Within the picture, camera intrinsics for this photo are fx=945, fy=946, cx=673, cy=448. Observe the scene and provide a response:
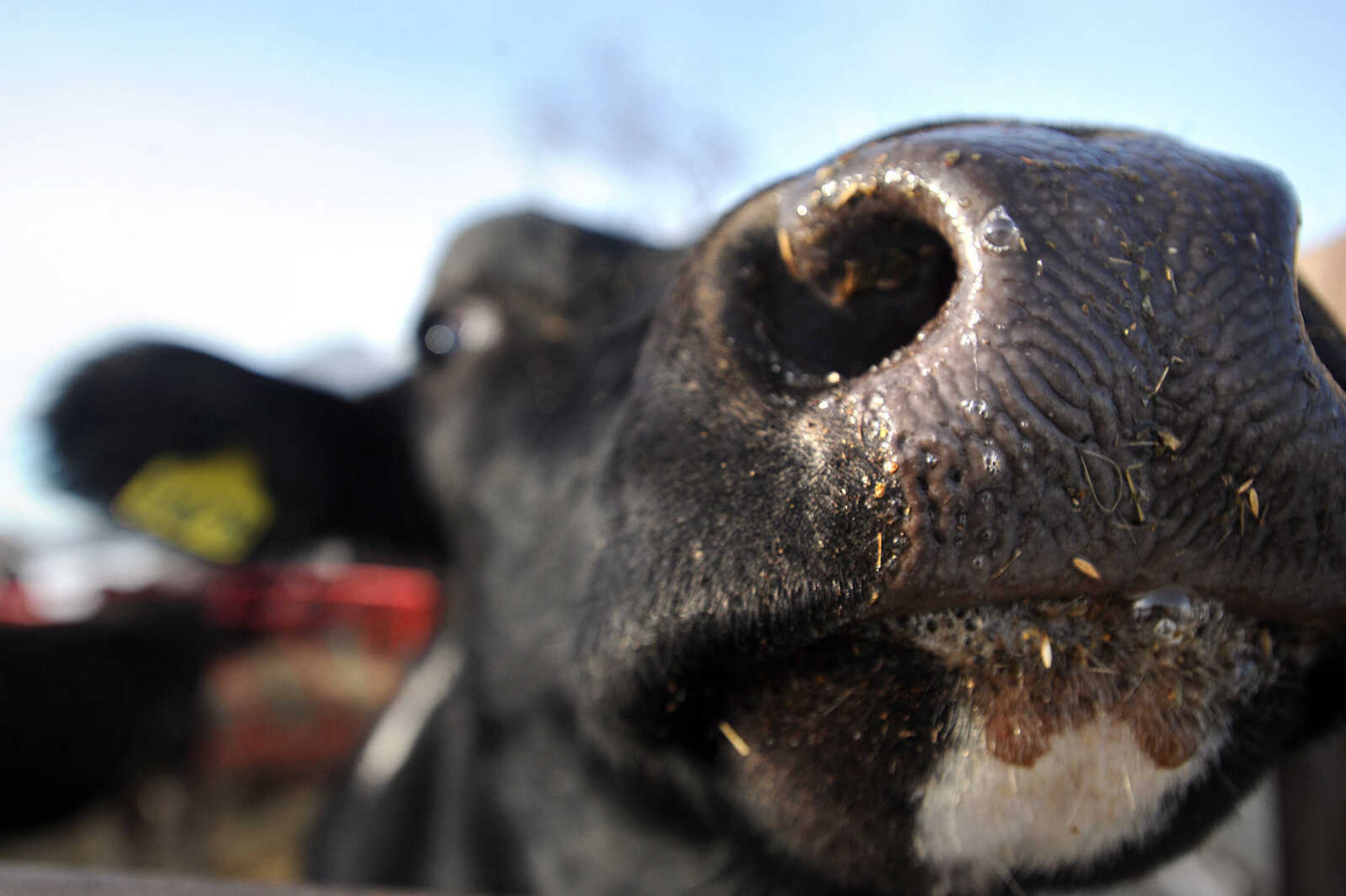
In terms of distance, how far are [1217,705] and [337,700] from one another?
4941mm

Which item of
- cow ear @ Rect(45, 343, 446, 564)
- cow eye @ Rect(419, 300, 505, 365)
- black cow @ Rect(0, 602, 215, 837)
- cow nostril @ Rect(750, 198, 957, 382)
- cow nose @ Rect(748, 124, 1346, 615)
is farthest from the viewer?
black cow @ Rect(0, 602, 215, 837)

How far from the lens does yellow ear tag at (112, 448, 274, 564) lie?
2715 mm

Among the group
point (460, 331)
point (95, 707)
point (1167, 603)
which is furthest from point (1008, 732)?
point (95, 707)

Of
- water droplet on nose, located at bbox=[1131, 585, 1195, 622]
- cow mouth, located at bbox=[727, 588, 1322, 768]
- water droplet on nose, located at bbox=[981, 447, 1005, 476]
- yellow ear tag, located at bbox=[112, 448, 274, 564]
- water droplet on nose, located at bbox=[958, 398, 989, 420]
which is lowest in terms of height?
yellow ear tag, located at bbox=[112, 448, 274, 564]

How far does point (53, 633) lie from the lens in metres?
4.40

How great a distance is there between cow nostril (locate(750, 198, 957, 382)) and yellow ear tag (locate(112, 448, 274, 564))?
7.42 ft

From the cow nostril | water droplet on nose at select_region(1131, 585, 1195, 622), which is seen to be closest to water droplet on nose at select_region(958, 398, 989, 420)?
the cow nostril

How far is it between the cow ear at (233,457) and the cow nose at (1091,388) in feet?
7.36

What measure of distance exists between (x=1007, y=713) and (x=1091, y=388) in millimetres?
295

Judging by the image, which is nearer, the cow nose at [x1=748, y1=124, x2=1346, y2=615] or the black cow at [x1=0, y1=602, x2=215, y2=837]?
the cow nose at [x1=748, y1=124, x2=1346, y2=615]

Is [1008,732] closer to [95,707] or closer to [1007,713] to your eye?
[1007,713]

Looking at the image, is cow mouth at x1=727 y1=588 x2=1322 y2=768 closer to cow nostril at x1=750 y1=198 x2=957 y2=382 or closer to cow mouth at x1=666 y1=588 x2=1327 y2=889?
cow mouth at x1=666 y1=588 x2=1327 y2=889

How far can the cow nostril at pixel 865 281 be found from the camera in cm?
88

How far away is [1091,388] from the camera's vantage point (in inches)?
30.6
